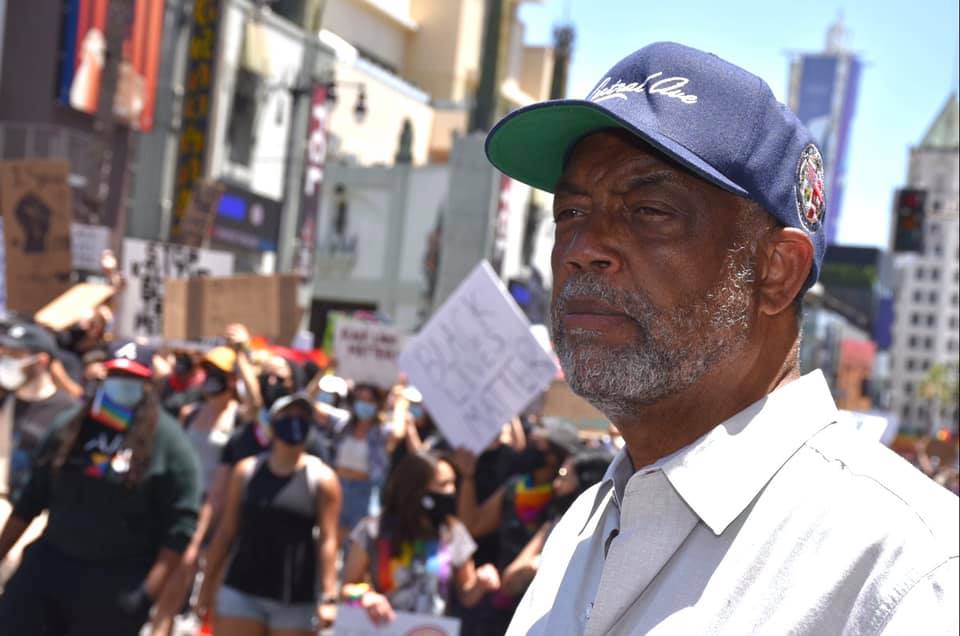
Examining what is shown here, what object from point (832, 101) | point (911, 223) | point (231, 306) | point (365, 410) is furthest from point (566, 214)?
point (832, 101)

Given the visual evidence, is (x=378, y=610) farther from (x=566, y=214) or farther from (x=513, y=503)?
(x=566, y=214)

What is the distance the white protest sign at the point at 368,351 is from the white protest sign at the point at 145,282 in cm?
161

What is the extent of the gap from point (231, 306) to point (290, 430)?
408 cm

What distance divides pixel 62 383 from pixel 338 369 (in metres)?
3.54

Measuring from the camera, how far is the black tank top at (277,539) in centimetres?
655

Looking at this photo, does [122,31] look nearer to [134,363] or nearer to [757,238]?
[134,363]

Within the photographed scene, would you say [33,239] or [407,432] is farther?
[33,239]

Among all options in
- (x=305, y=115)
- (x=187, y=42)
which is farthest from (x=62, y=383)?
(x=305, y=115)

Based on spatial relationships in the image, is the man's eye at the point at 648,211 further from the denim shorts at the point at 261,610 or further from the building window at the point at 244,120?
the building window at the point at 244,120

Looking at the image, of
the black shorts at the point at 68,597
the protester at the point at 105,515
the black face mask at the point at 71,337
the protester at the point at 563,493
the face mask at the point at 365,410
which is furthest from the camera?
the face mask at the point at 365,410

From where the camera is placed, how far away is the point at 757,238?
174 centimetres

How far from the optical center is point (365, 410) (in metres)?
10.3

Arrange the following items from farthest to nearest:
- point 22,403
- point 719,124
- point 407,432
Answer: point 407,432 → point 22,403 → point 719,124

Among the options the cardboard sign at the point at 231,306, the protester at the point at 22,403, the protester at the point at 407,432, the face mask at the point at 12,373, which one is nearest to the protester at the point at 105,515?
the protester at the point at 22,403
